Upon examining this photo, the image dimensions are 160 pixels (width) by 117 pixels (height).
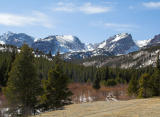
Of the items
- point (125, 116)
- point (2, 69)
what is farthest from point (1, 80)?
point (125, 116)

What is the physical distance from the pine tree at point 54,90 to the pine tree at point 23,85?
3948mm

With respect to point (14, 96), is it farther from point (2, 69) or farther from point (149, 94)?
point (2, 69)

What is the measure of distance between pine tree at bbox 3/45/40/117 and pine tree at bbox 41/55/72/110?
13.0 feet

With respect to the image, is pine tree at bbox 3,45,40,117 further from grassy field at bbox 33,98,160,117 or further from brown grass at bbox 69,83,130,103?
brown grass at bbox 69,83,130,103

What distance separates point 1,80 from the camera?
265 ft

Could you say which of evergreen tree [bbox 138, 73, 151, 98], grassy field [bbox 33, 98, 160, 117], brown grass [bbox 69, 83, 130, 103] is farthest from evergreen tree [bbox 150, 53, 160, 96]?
grassy field [bbox 33, 98, 160, 117]

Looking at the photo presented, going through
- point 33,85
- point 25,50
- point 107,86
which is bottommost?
point 107,86

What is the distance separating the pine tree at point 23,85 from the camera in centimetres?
3027

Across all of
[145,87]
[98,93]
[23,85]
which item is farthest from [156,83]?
[23,85]

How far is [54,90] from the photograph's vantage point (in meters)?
35.9

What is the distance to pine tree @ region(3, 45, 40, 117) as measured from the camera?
30266 millimetres

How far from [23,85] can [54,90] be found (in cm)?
632

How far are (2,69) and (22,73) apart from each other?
56.6m

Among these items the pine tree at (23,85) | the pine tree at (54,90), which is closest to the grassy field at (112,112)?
the pine tree at (23,85)
